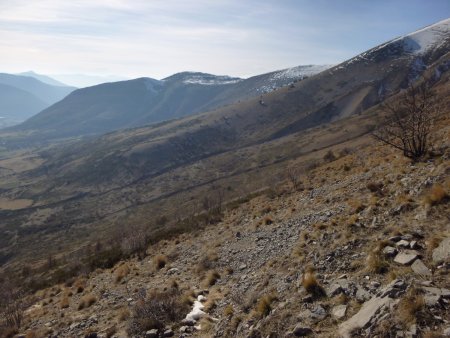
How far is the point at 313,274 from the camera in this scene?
11.9m

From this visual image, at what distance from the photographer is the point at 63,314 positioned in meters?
17.6

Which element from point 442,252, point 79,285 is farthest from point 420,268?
point 79,285

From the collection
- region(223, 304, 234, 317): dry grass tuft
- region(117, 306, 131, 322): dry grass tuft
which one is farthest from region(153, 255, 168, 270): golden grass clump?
region(223, 304, 234, 317): dry grass tuft

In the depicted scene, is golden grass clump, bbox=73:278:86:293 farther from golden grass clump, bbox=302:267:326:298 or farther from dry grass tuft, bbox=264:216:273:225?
golden grass clump, bbox=302:267:326:298

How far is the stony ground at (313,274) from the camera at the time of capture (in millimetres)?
8906

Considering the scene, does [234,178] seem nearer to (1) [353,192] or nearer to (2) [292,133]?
(2) [292,133]

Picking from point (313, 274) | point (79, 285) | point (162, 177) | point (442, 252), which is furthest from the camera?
point (162, 177)

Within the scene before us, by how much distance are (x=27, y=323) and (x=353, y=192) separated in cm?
1783

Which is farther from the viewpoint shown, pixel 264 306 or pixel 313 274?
pixel 313 274

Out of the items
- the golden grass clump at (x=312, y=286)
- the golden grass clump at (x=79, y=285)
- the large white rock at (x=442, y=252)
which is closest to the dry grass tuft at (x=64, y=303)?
the golden grass clump at (x=79, y=285)

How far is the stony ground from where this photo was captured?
891cm

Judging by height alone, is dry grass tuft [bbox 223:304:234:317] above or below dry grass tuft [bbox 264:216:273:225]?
above

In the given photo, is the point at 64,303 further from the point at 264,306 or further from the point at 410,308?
the point at 410,308

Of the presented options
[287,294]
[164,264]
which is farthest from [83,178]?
[287,294]
